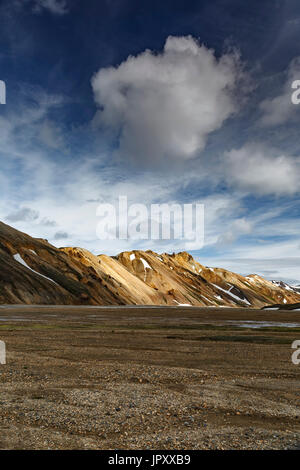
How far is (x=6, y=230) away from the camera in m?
140

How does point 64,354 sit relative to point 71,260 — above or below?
below

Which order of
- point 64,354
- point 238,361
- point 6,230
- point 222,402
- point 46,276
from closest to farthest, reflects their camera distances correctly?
point 222,402 → point 238,361 → point 64,354 → point 46,276 → point 6,230

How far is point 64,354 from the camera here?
716 inches

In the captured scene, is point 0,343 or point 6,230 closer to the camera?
point 0,343

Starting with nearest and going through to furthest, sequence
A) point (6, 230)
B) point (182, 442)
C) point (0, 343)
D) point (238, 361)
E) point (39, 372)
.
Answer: point (182, 442) < point (39, 372) < point (238, 361) < point (0, 343) < point (6, 230)

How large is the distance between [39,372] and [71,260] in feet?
480

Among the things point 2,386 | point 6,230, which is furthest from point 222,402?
point 6,230

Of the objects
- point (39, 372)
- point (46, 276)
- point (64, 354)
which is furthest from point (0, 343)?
point (46, 276)

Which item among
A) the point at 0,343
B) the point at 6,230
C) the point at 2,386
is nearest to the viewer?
the point at 2,386

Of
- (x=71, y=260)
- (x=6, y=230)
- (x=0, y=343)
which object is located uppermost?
(x=6, y=230)

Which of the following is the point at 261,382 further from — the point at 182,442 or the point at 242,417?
the point at 182,442
